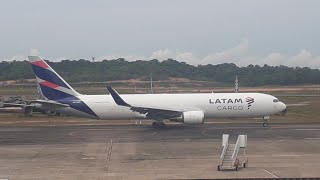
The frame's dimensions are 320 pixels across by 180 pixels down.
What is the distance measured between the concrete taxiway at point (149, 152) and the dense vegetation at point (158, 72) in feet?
279

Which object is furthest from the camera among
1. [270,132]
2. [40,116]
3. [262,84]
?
[262,84]

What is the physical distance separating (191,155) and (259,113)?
19845 millimetres

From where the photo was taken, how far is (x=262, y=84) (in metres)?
125

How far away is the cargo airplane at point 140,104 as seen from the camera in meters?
45.2

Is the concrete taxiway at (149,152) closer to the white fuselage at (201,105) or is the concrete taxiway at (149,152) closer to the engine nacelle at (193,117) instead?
the engine nacelle at (193,117)

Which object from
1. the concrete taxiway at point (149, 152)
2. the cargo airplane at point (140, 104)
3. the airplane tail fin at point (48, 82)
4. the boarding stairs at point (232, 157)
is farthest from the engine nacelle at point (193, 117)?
the boarding stairs at point (232, 157)

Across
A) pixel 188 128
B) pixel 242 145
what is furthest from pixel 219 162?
pixel 188 128

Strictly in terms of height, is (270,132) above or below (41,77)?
below

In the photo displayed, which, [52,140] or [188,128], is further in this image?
[188,128]

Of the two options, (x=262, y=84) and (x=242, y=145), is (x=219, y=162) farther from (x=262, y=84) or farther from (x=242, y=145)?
(x=262, y=84)

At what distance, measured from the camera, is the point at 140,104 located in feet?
150

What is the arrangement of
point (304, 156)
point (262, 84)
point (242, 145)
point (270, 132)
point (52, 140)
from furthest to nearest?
point (262, 84) < point (270, 132) < point (52, 140) < point (304, 156) < point (242, 145)

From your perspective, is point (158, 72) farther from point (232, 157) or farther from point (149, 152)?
point (232, 157)

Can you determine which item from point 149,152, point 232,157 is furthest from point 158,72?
point 232,157
